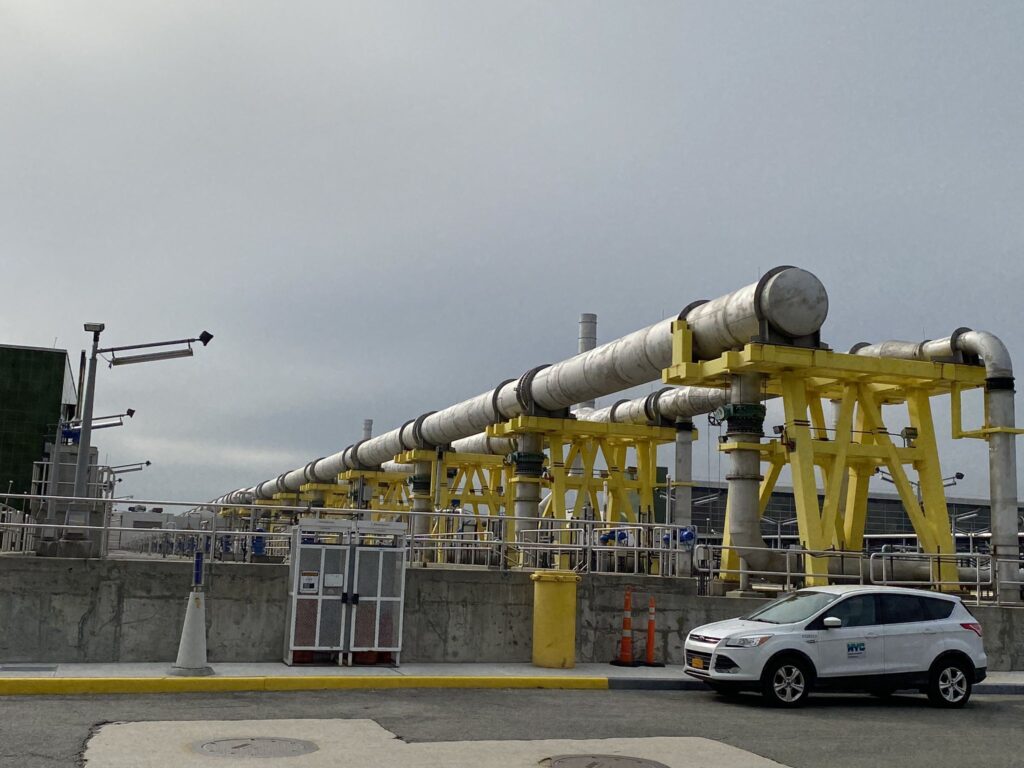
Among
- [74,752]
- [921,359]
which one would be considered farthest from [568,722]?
[921,359]

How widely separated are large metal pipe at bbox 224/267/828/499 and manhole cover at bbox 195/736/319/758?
42.8 ft

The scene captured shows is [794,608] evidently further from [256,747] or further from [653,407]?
[653,407]

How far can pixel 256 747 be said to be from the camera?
961 centimetres

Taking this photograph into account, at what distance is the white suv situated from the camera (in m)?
13.9

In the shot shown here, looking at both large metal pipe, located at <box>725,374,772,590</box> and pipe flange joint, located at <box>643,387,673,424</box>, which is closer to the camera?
large metal pipe, located at <box>725,374,772,590</box>

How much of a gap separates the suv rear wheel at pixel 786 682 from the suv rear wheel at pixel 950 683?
6.15 feet

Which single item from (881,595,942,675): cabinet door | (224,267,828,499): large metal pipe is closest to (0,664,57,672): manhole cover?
(881,595,942,675): cabinet door

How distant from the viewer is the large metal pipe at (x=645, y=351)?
20172 mm

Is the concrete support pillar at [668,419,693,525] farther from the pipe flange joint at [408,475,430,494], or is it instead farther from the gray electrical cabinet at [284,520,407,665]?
the gray electrical cabinet at [284,520,407,665]

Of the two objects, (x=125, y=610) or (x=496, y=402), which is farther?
(x=496, y=402)

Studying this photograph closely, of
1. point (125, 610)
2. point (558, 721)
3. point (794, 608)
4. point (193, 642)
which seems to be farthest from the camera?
point (125, 610)

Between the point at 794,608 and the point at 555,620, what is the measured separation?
3701 mm

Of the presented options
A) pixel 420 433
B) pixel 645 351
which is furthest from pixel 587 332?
pixel 645 351

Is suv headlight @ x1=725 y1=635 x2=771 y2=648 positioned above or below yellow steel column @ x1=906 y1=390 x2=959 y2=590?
below
